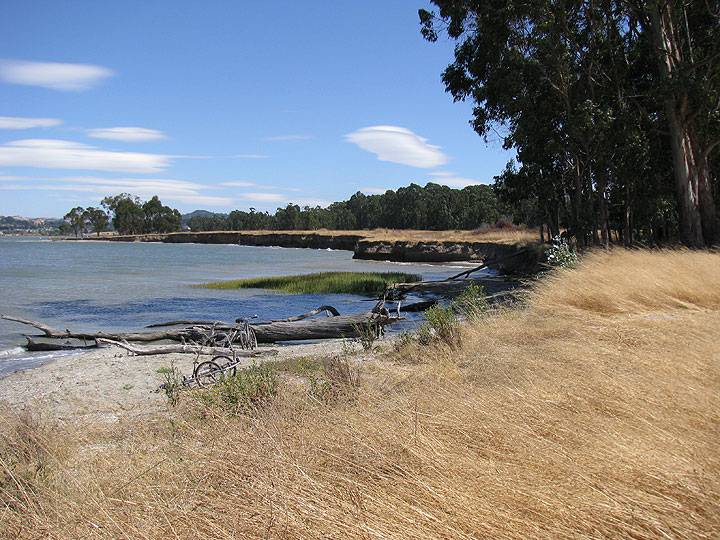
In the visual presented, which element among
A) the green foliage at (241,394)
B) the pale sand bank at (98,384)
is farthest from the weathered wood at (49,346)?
the green foliage at (241,394)

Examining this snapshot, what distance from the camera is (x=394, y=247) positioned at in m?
70.8

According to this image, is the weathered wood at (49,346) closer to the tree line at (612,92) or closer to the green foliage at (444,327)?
the green foliage at (444,327)

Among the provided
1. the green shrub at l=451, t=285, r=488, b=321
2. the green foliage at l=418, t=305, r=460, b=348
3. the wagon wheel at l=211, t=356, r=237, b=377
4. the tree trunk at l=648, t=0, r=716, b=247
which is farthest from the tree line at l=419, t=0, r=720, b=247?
the wagon wheel at l=211, t=356, r=237, b=377

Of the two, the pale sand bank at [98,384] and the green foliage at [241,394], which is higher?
the green foliage at [241,394]

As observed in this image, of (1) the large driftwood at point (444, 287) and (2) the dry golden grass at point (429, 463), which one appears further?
(1) the large driftwood at point (444, 287)

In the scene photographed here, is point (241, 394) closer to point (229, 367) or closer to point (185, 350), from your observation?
point (229, 367)

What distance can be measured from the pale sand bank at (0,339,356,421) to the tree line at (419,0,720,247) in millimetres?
12844

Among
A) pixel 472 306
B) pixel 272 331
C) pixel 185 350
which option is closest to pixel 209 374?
pixel 185 350

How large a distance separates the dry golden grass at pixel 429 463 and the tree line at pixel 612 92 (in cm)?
1617

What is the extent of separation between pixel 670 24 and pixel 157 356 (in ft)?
63.0

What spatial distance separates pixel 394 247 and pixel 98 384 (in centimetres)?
6008

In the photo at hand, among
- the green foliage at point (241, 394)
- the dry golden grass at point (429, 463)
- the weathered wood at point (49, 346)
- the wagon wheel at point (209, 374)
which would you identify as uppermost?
the dry golden grass at point (429, 463)

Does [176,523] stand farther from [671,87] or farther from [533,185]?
[533,185]

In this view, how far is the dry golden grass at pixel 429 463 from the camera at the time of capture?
126 inches
